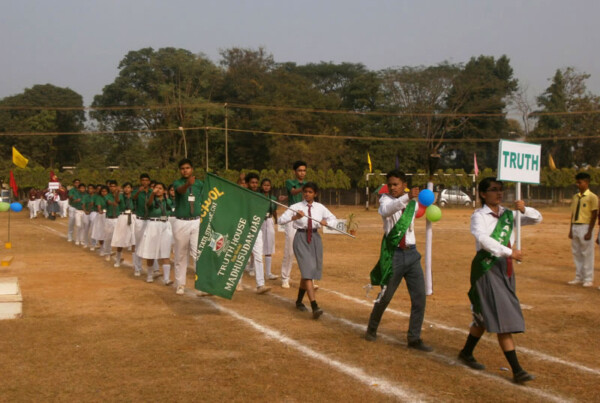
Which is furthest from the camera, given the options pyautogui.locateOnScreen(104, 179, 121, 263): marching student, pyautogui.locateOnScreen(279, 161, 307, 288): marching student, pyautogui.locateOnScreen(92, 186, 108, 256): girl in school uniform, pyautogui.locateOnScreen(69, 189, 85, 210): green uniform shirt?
pyautogui.locateOnScreen(69, 189, 85, 210): green uniform shirt

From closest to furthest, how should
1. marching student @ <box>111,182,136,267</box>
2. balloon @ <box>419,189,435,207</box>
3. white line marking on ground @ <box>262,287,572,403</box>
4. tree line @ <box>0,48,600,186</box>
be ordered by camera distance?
white line marking on ground @ <box>262,287,572,403</box> → balloon @ <box>419,189,435,207</box> → marching student @ <box>111,182,136,267</box> → tree line @ <box>0,48,600,186</box>

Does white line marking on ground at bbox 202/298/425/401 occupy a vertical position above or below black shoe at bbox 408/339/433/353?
below

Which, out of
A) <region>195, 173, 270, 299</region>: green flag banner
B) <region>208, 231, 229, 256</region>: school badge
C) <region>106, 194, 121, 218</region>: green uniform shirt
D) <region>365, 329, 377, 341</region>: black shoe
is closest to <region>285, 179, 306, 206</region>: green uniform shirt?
<region>195, 173, 270, 299</region>: green flag banner

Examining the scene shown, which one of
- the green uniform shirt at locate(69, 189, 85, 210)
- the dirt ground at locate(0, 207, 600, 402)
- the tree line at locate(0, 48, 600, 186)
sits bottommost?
the dirt ground at locate(0, 207, 600, 402)

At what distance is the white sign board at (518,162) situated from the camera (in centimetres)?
753

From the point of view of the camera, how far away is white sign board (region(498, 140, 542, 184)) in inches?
296

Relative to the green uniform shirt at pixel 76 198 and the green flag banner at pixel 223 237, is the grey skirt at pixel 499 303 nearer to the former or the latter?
the green flag banner at pixel 223 237

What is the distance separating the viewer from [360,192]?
184ft

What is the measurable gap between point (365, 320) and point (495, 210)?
2795 millimetres

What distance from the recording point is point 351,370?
19.3ft

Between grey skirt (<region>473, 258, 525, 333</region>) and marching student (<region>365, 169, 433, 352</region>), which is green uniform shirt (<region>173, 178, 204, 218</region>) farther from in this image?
grey skirt (<region>473, 258, 525, 333</region>)

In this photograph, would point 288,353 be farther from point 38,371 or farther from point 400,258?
point 38,371

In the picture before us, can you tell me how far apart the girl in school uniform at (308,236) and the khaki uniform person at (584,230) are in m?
5.31

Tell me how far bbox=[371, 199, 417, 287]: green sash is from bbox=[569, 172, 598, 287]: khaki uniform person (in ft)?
19.4
